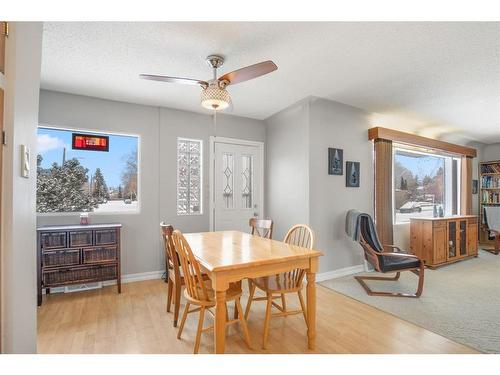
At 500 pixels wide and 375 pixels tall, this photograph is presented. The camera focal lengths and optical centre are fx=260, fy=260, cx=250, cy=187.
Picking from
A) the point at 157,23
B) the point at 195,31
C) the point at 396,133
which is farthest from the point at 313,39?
the point at 396,133

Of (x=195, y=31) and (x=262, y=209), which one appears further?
(x=262, y=209)

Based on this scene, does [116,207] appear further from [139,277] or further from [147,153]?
[139,277]

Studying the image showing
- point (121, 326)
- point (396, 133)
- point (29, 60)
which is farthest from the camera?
point (396, 133)

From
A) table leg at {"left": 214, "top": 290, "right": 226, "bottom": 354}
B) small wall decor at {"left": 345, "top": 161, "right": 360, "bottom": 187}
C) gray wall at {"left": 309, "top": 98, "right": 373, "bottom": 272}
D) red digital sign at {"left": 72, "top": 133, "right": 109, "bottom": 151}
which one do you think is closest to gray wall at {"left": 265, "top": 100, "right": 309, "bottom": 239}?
gray wall at {"left": 309, "top": 98, "right": 373, "bottom": 272}

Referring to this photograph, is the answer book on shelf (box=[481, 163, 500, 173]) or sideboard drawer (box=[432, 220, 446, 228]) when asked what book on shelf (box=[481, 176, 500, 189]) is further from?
sideboard drawer (box=[432, 220, 446, 228])

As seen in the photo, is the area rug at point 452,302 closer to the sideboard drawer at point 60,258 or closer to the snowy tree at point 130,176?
the snowy tree at point 130,176

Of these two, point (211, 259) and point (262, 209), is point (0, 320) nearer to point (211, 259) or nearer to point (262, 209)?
point (211, 259)

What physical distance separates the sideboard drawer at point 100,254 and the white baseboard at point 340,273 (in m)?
2.63

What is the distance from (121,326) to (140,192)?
179 cm

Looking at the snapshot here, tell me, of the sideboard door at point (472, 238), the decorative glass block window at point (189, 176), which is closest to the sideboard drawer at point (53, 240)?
the decorative glass block window at point (189, 176)

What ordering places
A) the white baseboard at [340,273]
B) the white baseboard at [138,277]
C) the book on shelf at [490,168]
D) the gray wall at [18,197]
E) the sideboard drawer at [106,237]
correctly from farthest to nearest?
1. the book on shelf at [490,168]
2. the white baseboard at [340,273]
3. the white baseboard at [138,277]
4. the sideboard drawer at [106,237]
5. the gray wall at [18,197]

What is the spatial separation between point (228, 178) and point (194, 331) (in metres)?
2.40

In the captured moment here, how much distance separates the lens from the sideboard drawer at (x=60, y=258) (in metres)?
2.82
